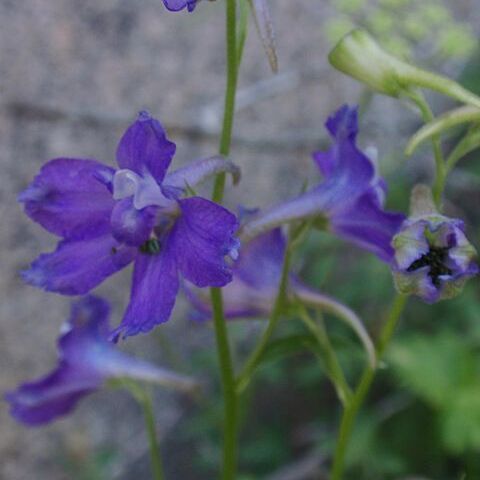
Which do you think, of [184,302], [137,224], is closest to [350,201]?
[137,224]

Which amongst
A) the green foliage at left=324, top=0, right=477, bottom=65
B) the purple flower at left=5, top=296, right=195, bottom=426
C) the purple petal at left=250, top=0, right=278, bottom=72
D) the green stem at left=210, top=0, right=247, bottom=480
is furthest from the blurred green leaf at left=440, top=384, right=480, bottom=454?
the purple petal at left=250, top=0, right=278, bottom=72

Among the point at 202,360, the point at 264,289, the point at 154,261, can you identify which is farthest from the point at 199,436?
the point at 154,261

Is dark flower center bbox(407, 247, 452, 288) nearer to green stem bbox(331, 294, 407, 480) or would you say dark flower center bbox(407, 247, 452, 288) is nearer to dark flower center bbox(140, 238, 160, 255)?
green stem bbox(331, 294, 407, 480)

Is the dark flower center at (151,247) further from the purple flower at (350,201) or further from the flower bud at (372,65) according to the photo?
the flower bud at (372,65)

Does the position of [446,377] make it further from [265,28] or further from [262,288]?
[265,28]

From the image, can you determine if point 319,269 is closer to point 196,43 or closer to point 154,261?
point 196,43

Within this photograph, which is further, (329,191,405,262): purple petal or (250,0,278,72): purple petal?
(329,191,405,262): purple petal
